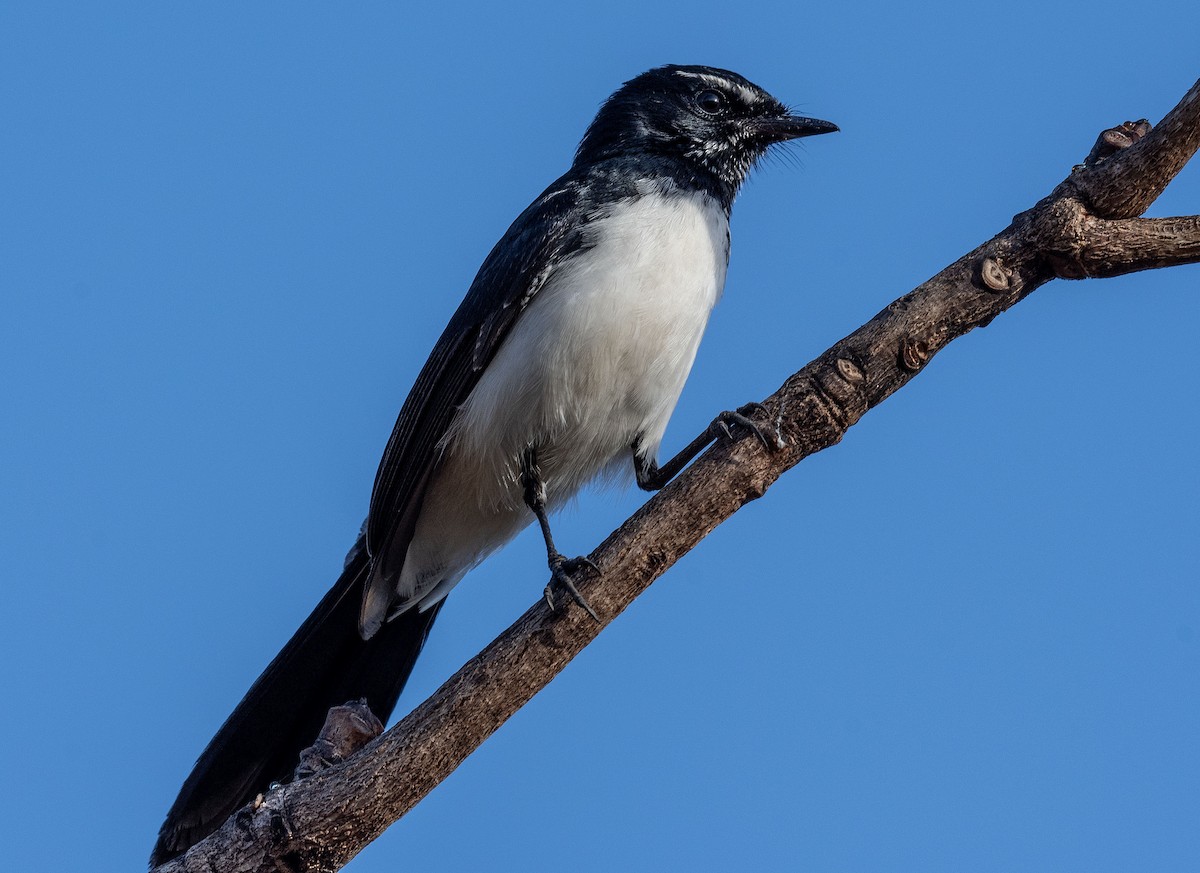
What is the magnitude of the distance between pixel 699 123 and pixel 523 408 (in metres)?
1.66

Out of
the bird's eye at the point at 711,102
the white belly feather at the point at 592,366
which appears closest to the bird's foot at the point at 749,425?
the white belly feather at the point at 592,366

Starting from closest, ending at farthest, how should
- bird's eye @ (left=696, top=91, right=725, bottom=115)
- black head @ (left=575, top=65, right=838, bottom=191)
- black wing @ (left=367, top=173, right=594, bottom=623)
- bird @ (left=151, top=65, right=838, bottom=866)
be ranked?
bird @ (left=151, top=65, right=838, bottom=866) < black wing @ (left=367, top=173, right=594, bottom=623) < black head @ (left=575, top=65, right=838, bottom=191) < bird's eye @ (left=696, top=91, right=725, bottom=115)

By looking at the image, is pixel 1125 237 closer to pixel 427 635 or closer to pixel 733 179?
pixel 733 179

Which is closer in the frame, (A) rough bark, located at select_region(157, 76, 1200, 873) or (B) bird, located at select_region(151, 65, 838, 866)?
(A) rough bark, located at select_region(157, 76, 1200, 873)

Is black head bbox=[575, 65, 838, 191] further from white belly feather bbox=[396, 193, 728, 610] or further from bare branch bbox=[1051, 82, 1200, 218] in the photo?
bare branch bbox=[1051, 82, 1200, 218]

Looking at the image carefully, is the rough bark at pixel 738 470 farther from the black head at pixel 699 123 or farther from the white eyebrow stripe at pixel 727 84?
the white eyebrow stripe at pixel 727 84

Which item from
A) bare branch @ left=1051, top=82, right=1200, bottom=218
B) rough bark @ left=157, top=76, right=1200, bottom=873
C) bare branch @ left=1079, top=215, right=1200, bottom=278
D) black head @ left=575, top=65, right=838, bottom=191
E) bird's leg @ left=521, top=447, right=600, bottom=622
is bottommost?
bare branch @ left=1079, top=215, right=1200, bottom=278

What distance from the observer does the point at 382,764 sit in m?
4.03

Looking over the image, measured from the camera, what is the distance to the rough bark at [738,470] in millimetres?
4008

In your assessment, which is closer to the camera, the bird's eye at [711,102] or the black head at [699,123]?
the black head at [699,123]

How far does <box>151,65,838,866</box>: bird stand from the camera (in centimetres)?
503

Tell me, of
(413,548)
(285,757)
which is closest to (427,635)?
(413,548)

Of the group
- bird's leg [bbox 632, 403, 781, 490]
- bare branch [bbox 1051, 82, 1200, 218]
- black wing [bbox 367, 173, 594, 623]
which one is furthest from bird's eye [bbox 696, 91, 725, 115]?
bare branch [bbox 1051, 82, 1200, 218]

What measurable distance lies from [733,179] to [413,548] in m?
2.19
